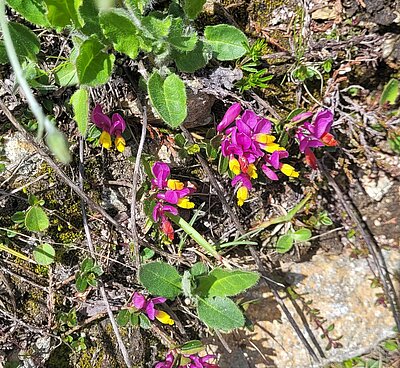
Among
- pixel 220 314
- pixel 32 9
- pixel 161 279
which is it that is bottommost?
pixel 220 314

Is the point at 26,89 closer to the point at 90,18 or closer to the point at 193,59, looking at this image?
the point at 90,18

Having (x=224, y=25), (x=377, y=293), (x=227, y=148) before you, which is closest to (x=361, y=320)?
(x=377, y=293)

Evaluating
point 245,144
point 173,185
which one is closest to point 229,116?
point 245,144

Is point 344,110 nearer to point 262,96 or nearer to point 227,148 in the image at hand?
point 262,96

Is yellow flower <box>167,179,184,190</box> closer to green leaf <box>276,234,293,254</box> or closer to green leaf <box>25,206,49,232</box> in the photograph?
green leaf <box>25,206,49,232</box>

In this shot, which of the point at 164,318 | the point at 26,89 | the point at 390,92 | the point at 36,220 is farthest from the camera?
the point at 390,92

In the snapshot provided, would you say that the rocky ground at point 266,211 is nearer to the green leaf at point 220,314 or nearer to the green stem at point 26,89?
the green leaf at point 220,314

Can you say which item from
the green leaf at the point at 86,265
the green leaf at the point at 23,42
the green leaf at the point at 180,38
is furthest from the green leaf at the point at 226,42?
the green leaf at the point at 86,265
